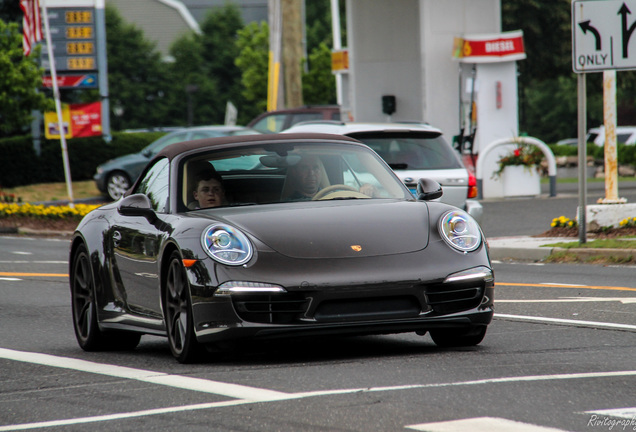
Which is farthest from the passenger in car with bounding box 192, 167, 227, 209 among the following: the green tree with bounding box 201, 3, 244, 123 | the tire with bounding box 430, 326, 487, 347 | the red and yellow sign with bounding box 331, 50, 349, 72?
the green tree with bounding box 201, 3, 244, 123

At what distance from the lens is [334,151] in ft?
27.4

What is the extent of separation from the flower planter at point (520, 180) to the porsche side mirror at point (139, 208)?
18.8m

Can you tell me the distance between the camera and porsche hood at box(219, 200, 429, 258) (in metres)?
7.00

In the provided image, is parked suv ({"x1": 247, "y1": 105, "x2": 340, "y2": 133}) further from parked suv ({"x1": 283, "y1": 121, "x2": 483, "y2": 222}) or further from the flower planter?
parked suv ({"x1": 283, "y1": 121, "x2": 483, "y2": 222})

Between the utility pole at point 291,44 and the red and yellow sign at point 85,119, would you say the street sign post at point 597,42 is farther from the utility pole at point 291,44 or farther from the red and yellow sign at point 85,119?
the red and yellow sign at point 85,119

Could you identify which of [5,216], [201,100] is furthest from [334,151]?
[201,100]

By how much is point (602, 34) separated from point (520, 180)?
11.2 meters

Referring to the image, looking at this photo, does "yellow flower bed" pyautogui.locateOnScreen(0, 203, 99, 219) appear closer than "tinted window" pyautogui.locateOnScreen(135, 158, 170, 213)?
No

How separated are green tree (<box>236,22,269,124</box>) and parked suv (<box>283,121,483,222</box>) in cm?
4986

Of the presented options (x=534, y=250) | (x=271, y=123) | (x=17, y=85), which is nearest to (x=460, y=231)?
(x=534, y=250)

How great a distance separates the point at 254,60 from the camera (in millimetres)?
66562

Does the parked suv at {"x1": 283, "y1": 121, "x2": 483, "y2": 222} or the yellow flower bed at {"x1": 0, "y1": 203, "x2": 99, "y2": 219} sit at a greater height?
the parked suv at {"x1": 283, "y1": 121, "x2": 483, "y2": 222}

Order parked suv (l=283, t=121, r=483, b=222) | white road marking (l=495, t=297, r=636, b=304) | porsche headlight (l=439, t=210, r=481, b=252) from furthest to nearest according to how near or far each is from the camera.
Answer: parked suv (l=283, t=121, r=483, b=222) < white road marking (l=495, t=297, r=636, b=304) < porsche headlight (l=439, t=210, r=481, b=252)

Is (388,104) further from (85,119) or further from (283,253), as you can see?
(283,253)
